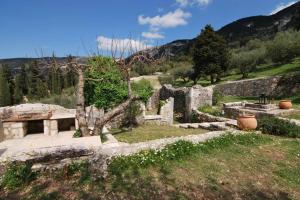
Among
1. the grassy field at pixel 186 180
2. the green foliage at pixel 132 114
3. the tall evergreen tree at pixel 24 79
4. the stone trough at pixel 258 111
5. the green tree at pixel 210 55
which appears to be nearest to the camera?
the grassy field at pixel 186 180

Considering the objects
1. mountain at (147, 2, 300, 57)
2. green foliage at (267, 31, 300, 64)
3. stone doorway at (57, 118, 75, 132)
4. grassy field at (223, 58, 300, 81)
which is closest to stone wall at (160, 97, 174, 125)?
stone doorway at (57, 118, 75, 132)

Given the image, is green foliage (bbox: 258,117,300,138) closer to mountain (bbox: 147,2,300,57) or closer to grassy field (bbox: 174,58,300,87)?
grassy field (bbox: 174,58,300,87)

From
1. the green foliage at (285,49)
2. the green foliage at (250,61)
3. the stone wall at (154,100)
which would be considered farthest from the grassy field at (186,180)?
the green foliage at (250,61)

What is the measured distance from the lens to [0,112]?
34.4ft

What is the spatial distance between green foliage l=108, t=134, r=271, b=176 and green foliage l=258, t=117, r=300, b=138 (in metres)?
1.23

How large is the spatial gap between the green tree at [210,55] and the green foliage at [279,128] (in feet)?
78.3

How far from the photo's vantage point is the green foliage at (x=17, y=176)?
552 centimetres

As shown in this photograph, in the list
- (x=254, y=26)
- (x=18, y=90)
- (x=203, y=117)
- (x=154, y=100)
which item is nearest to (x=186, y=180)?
(x=203, y=117)

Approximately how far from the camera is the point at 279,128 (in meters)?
9.91

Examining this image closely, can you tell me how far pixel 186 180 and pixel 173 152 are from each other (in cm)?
139

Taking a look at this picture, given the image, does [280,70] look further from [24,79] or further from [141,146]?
[24,79]

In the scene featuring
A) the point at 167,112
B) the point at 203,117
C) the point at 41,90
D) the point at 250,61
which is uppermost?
the point at 250,61

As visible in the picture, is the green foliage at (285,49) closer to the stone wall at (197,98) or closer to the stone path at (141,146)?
the stone wall at (197,98)

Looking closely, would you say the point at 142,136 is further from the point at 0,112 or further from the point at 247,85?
the point at 247,85
